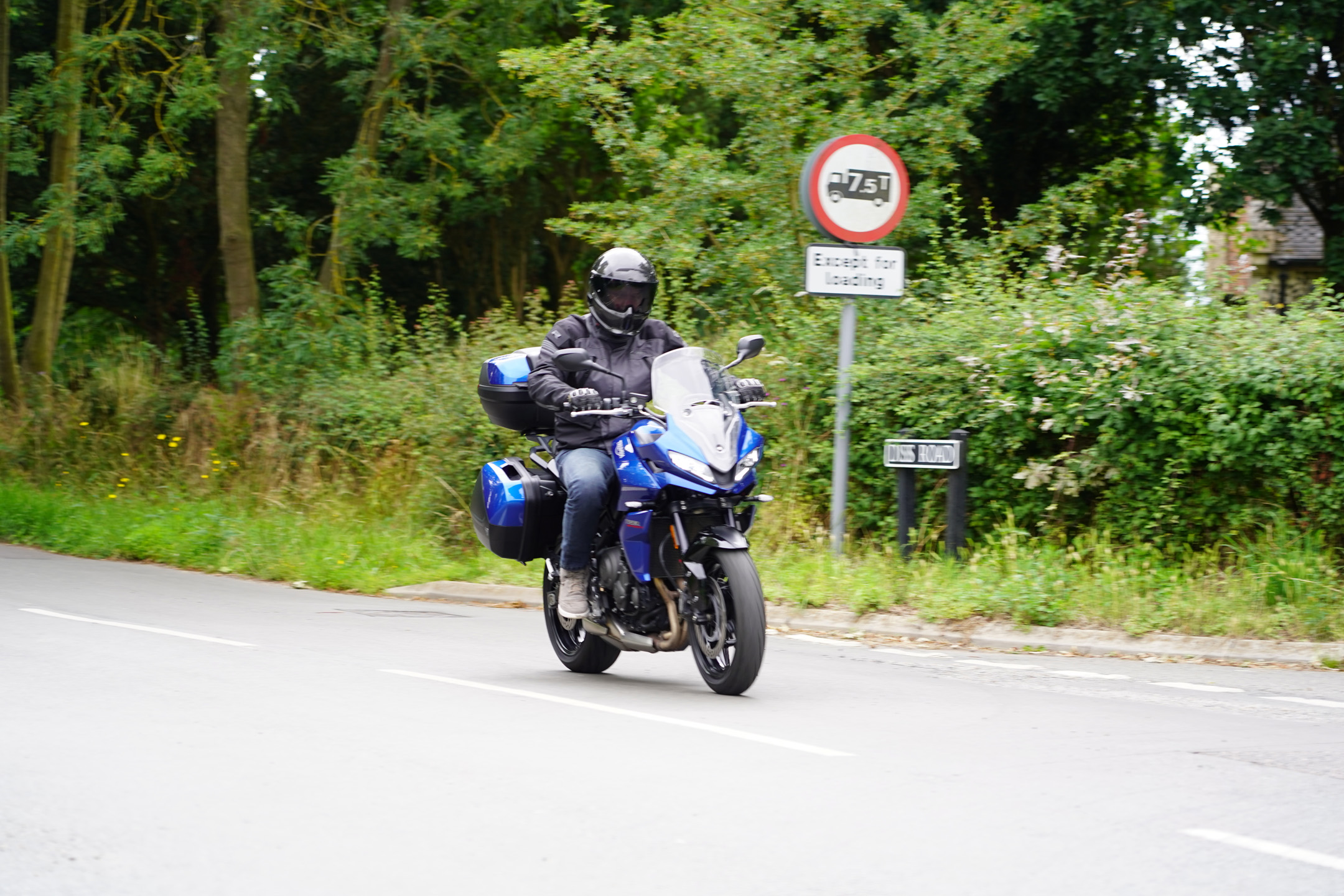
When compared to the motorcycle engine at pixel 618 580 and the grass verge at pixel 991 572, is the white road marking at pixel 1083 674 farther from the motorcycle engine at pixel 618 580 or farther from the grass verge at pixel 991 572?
the motorcycle engine at pixel 618 580

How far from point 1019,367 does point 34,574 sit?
808 centimetres

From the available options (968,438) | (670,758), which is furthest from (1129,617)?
(670,758)

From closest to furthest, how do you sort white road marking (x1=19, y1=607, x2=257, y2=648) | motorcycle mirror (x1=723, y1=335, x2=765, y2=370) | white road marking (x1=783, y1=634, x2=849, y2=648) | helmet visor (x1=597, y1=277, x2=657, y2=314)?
motorcycle mirror (x1=723, y1=335, x2=765, y2=370), helmet visor (x1=597, y1=277, x2=657, y2=314), white road marking (x1=19, y1=607, x2=257, y2=648), white road marking (x1=783, y1=634, x2=849, y2=648)

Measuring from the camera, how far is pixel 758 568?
11.5 metres

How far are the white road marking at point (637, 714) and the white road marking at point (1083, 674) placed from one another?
2.65 m

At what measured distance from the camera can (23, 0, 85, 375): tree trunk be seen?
64.9ft

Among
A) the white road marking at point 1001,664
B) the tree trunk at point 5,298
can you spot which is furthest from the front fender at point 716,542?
the tree trunk at point 5,298

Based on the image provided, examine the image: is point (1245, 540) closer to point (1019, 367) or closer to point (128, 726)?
point (1019, 367)

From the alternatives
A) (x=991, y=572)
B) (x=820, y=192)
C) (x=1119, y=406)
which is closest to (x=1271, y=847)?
(x=991, y=572)

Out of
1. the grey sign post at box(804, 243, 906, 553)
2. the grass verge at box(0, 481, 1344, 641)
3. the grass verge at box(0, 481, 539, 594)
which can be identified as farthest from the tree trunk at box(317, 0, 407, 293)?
the grey sign post at box(804, 243, 906, 553)

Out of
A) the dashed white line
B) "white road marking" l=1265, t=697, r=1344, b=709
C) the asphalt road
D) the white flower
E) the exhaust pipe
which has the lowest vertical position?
the asphalt road

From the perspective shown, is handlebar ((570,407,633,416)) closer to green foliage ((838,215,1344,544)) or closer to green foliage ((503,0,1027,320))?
green foliage ((838,215,1344,544))

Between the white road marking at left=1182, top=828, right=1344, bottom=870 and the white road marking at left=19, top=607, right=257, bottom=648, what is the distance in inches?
224

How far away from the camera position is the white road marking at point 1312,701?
24.4ft
